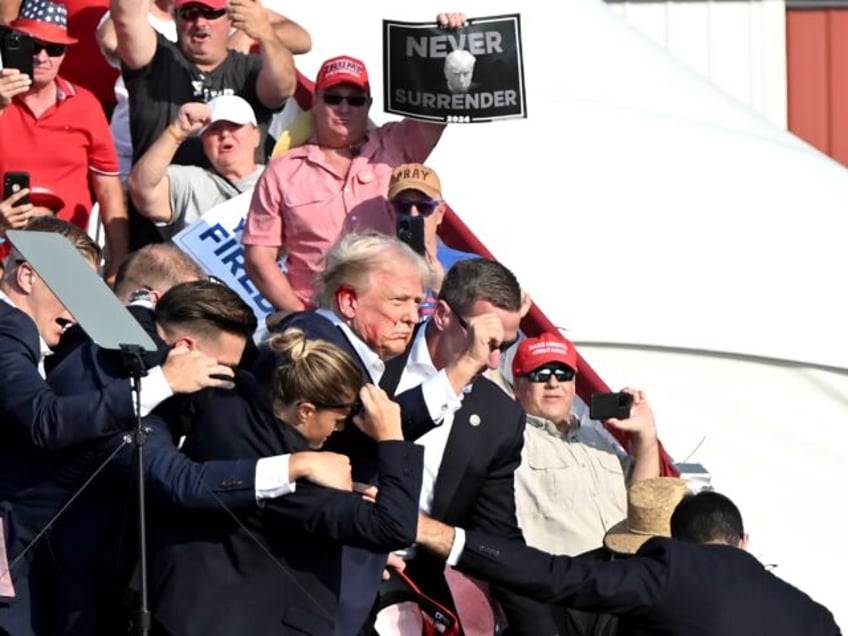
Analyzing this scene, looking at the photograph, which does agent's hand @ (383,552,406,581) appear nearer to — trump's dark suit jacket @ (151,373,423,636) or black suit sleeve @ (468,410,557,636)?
black suit sleeve @ (468,410,557,636)

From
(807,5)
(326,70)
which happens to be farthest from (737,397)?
(807,5)

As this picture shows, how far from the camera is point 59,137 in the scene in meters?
7.19

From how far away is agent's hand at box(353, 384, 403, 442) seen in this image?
4.93 meters

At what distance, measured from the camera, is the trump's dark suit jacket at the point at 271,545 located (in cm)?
490

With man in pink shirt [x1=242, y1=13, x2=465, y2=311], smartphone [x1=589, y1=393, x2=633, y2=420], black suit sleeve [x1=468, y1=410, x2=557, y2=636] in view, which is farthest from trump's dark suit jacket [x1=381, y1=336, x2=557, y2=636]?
man in pink shirt [x1=242, y1=13, x2=465, y2=311]

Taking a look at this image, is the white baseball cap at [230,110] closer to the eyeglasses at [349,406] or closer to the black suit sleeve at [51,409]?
the black suit sleeve at [51,409]

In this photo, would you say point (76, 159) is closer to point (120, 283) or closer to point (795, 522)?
point (120, 283)

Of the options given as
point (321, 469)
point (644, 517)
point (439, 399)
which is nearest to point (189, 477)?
point (321, 469)

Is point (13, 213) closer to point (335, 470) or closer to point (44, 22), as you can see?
point (44, 22)

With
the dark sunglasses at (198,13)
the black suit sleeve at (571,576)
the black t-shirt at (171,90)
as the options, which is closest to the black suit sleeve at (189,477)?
the black suit sleeve at (571,576)

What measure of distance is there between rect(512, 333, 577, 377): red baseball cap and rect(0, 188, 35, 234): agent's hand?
4.92ft

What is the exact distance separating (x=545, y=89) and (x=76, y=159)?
2.83 m

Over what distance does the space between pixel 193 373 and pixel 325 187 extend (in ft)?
6.73

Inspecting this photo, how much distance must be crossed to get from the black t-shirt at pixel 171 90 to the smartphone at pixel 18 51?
1.52 feet
